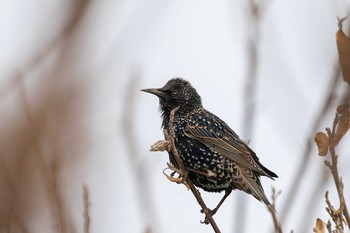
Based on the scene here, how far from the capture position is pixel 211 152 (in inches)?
243

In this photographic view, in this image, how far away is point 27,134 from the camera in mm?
2748

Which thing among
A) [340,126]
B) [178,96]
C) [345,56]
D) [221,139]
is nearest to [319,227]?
[340,126]

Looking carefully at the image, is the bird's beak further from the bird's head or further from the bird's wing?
the bird's wing

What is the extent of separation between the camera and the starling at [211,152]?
5.95 m

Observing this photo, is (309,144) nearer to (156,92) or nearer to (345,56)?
(345,56)

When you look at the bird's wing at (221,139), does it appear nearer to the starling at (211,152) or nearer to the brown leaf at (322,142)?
the starling at (211,152)

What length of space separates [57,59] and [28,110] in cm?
37

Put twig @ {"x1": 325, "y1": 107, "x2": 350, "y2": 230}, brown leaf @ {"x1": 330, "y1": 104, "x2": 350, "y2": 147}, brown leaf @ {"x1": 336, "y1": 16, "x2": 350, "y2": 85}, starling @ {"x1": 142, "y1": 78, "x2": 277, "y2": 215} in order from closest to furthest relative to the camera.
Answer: brown leaf @ {"x1": 336, "y1": 16, "x2": 350, "y2": 85}
twig @ {"x1": 325, "y1": 107, "x2": 350, "y2": 230}
brown leaf @ {"x1": 330, "y1": 104, "x2": 350, "y2": 147}
starling @ {"x1": 142, "y1": 78, "x2": 277, "y2": 215}

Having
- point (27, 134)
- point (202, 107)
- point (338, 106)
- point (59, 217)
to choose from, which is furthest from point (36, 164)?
point (202, 107)

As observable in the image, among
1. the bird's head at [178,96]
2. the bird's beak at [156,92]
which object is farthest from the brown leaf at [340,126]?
the bird's head at [178,96]

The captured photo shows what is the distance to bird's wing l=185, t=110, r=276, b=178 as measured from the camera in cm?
608

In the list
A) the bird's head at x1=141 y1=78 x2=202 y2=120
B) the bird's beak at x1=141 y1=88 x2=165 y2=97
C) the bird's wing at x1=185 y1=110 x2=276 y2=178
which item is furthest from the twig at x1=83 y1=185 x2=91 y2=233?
the bird's head at x1=141 y1=78 x2=202 y2=120

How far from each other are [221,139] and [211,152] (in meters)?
0.25

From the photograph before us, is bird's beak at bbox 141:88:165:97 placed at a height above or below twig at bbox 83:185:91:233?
above
